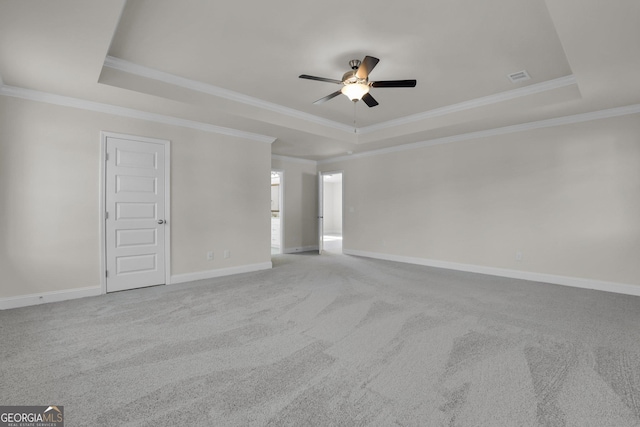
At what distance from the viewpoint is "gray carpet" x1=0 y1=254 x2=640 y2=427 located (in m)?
1.71

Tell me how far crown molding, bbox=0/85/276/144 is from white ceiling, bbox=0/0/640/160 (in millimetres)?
124

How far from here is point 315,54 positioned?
318 cm

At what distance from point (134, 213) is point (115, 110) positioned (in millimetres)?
1366

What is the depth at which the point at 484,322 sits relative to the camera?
9.95 ft

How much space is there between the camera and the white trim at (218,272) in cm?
465

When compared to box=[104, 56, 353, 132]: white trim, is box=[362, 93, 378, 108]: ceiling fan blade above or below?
below

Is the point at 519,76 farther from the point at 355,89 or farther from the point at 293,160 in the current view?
the point at 293,160

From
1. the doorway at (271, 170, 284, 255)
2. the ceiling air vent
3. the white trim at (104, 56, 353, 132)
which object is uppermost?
the ceiling air vent

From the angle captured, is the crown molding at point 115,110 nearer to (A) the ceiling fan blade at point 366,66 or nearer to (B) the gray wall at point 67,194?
(B) the gray wall at point 67,194

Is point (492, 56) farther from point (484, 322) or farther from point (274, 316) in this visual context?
point (274, 316)

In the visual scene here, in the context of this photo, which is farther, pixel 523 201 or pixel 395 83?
pixel 523 201

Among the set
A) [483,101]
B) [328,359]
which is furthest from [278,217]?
[328,359]

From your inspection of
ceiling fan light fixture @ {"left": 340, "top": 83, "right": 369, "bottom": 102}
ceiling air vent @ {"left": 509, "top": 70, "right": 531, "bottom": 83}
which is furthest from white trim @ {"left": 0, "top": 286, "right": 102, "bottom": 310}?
ceiling air vent @ {"left": 509, "top": 70, "right": 531, "bottom": 83}

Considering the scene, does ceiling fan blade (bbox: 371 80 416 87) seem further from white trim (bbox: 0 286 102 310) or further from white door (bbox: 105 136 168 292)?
white trim (bbox: 0 286 102 310)
